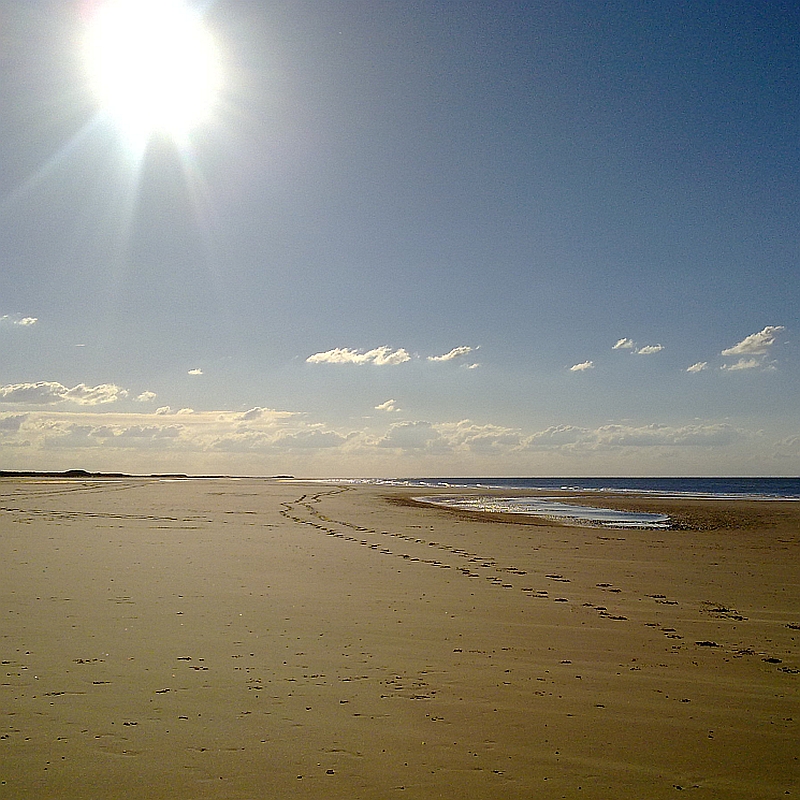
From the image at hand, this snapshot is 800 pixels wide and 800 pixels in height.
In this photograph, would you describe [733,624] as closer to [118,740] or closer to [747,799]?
[747,799]

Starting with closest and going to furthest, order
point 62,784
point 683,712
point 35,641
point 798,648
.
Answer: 1. point 62,784
2. point 683,712
3. point 35,641
4. point 798,648

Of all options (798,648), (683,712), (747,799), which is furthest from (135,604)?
(798,648)

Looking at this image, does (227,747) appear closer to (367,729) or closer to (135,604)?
(367,729)

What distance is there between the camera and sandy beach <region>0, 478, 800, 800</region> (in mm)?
5105

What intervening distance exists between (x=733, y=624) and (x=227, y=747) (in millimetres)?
8090

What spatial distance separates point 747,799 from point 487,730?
2055 millimetres

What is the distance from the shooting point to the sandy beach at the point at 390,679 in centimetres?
511

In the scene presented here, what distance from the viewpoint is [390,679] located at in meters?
7.28

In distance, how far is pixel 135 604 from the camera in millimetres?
10508

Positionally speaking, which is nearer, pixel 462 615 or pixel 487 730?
pixel 487 730

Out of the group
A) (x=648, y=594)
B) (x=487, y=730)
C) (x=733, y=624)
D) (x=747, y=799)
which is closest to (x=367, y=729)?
(x=487, y=730)

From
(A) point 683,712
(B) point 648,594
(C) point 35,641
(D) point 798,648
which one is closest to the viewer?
(A) point 683,712

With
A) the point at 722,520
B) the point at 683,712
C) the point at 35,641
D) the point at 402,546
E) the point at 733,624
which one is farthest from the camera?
the point at 722,520

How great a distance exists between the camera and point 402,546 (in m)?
19.2
